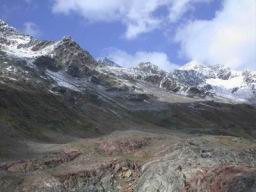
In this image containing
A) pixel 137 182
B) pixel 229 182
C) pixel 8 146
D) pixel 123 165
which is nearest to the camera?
pixel 229 182

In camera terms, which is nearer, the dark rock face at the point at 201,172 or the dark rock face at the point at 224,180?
the dark rock face at the point at 224,180

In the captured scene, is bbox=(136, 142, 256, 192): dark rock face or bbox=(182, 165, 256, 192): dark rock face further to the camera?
bbox=(136, 142, 256, 192): dark rock face

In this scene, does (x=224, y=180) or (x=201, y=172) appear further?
(x=201, y=172)

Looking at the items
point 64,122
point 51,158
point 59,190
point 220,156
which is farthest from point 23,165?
point 64,122

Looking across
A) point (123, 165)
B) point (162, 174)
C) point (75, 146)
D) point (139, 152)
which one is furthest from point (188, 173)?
point (75, 146)

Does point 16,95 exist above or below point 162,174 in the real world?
above

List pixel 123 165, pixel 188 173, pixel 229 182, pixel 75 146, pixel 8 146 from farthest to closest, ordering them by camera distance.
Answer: pixel 8 146, pixel 75 146, pixel 123 165, pixel 188 173, pixel 229 182

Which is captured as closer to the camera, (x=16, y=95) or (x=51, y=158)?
(x=51, y=158)

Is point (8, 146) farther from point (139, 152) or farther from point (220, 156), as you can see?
point (220, 156)

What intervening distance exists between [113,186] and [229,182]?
1620 cm

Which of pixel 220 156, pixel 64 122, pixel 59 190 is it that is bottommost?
pixel 59 190

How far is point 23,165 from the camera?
75125mm

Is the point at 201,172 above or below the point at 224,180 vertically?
above

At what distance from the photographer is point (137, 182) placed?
59.8m
